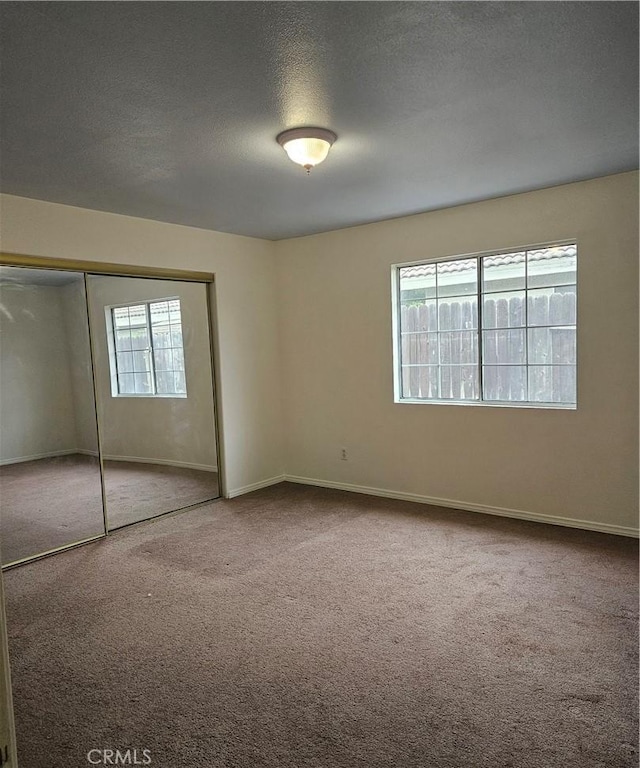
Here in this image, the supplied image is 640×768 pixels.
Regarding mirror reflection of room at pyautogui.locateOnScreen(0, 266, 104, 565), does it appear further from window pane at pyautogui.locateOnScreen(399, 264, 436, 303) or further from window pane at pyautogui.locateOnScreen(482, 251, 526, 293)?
window pane at pyautogui.locateOnScreen(482, 251, 526, 293)

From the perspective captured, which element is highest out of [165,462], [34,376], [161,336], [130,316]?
[130,316]

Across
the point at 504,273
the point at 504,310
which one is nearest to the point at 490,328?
the point at 504,310

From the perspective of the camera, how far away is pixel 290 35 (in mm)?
1906

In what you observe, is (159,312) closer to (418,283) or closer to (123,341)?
(123,341)

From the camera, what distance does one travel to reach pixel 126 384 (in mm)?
4551

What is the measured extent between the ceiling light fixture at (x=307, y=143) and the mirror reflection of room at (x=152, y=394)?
2.15 metres

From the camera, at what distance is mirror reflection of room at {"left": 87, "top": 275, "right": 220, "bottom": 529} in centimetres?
439

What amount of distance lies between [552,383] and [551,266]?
89cm

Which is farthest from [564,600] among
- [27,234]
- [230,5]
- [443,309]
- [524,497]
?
[27,234]

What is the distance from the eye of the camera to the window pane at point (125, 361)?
14.7 ft

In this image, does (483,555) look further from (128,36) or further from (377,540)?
(128,36)

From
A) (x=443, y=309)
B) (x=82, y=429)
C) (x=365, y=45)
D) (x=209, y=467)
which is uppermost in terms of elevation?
(x=365, y=45)

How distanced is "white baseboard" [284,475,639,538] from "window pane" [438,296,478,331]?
148 centimetres

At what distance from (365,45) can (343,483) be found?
410 cm
